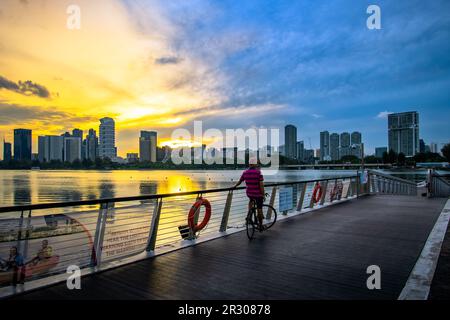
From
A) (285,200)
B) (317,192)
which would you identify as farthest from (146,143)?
(285,200)

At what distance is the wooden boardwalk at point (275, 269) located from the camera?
11.1 ft

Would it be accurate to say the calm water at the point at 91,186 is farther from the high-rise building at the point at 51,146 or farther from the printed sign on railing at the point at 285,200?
the printed sign on railing at the point at 285,200

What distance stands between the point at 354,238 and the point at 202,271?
3630 mm

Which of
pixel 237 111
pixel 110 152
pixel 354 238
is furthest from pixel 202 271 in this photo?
pixel 110 152

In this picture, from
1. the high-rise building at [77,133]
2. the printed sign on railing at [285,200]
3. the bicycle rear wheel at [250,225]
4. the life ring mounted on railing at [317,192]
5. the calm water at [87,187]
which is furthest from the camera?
the high-rise building at [77,133]

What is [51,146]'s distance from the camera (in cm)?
A: 10050

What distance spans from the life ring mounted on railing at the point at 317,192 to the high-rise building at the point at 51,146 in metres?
107

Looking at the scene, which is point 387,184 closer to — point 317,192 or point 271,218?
point 317,192

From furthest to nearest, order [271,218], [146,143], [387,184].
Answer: [146,143], [387,184], [271,218]

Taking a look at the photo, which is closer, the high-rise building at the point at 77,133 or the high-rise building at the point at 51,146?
the high-rise building at the point at 51,146

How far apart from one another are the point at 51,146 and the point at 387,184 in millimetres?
106932

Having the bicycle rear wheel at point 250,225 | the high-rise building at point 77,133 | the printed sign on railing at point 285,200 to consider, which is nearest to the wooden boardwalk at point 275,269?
the bicycle rear wheel at point 250,225

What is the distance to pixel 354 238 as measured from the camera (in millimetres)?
6160
